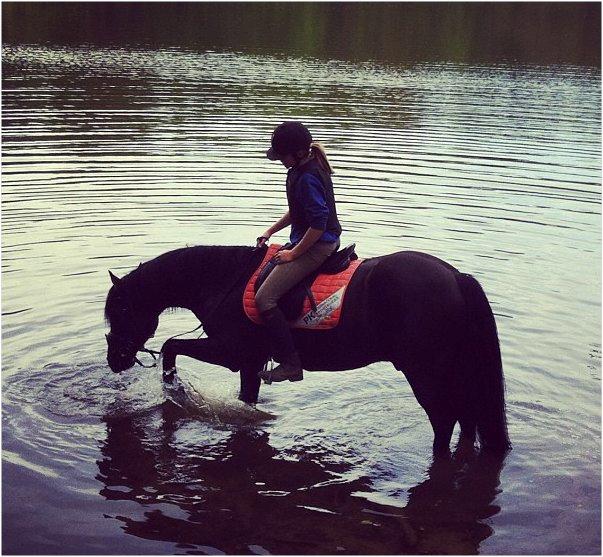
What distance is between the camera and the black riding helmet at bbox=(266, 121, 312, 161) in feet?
22.9

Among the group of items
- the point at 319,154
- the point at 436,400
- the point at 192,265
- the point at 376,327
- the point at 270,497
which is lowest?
the point at 270,497

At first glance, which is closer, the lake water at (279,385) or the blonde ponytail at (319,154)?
the lake water at (279,385)

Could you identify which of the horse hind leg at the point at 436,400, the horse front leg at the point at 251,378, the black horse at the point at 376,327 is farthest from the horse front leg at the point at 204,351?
the horse hind leg at the point at 436,400

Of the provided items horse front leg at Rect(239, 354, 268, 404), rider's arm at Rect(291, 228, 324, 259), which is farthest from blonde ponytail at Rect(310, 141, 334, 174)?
horse front leg at Rect(239, 354, 268, 404)

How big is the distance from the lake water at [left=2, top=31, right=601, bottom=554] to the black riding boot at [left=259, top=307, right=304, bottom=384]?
0.76 meters

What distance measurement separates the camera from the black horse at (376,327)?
6762 millimetres

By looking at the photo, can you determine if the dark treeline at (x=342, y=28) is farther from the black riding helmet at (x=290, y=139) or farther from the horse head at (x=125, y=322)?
the black riding helmet at (x=290, y=139)

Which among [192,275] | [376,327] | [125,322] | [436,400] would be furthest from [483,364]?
[125,322]

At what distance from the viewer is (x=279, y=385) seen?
9000mm

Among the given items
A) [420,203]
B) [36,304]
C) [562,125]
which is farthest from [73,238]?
[562,125]

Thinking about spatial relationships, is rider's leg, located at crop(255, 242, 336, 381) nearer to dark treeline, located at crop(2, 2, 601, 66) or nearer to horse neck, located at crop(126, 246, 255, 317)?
horse neck, located at crop(126, 246, 255, 317)

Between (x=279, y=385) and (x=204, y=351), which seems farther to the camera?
(x=279, y=385)

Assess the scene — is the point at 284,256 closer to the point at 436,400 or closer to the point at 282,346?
the point at 282,346

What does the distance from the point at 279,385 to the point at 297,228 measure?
2322mm
